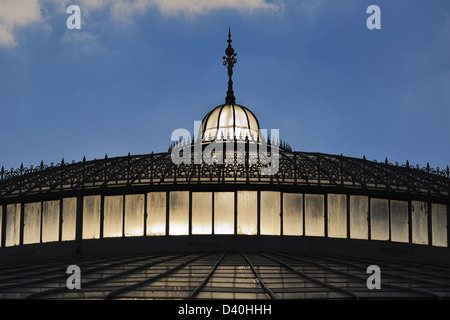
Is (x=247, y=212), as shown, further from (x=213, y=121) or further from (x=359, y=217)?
(x=213, y=121)

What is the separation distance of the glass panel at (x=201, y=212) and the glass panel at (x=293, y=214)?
4.37 m

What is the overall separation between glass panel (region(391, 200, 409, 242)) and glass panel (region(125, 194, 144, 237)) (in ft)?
48.7

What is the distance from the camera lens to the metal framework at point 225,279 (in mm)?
23094

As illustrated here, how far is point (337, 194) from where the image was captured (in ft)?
134

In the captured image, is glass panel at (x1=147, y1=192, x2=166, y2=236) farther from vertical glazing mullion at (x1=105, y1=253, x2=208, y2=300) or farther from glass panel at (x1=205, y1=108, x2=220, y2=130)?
glass panel at (x1=205, y1=108, x2=220, y2=130)

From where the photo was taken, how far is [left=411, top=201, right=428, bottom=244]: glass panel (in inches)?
1624

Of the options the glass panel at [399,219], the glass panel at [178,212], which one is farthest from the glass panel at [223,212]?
the glass panel at [399,219]

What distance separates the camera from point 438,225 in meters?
41.4

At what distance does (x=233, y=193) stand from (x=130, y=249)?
Result: 6756 millimetres

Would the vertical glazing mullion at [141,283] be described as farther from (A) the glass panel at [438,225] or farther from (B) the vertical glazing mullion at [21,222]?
(A) the glass panel at [438,225]

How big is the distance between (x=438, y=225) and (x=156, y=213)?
16.7 meters

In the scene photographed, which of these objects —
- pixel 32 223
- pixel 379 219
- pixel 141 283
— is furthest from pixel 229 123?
pixel 141 283
